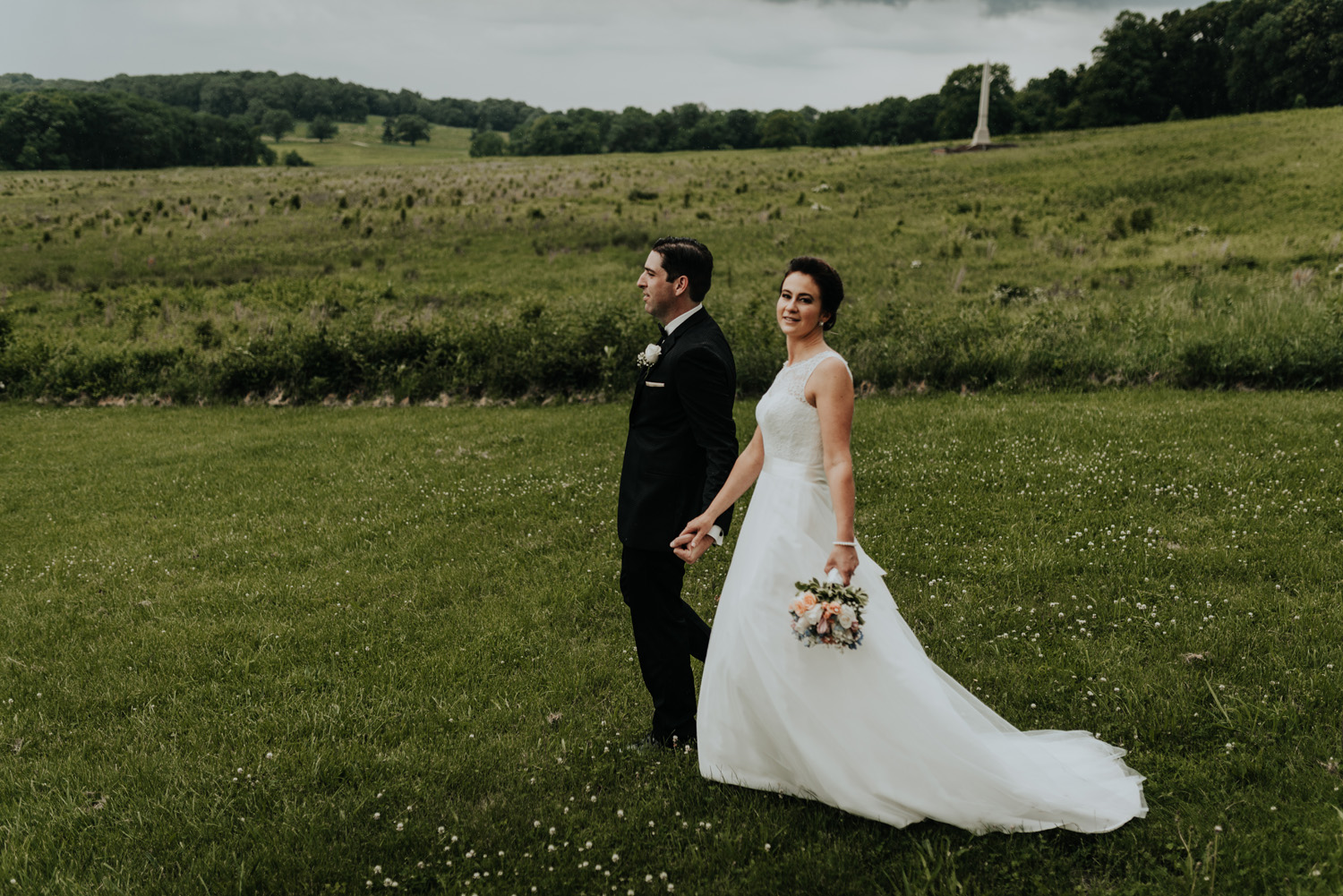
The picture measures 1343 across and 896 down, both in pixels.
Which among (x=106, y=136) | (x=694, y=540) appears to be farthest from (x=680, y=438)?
(x=106, y=136)

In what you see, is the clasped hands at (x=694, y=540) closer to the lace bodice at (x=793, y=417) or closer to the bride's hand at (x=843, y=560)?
the bride's hand at (x=843, y=560)

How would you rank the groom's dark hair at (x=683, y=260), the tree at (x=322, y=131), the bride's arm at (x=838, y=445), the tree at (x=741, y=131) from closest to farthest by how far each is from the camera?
1. the bride's arm at (x=838, y=445)
2. the groom's dark hair at (x=683, y=260)
3. the tree at (x=741, y=131)
4. the tree at (x=322, y=131)

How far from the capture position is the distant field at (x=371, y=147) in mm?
93875

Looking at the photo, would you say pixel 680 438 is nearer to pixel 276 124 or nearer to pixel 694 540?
pixel 694 540

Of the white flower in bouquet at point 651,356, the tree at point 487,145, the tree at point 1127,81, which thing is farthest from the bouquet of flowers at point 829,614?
the tree at point 487,145

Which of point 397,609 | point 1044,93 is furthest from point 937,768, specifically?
point 1044,93

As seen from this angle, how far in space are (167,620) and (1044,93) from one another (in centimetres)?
11049

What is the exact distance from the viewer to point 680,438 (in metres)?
4.96

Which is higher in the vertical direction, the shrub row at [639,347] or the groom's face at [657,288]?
the groom's face at [657,288]

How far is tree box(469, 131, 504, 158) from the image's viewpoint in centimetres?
11805

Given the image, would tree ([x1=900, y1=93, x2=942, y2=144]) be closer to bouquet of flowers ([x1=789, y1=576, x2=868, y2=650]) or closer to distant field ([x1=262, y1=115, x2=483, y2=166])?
distant field ([x1=262, y1=115, x2=483, y2=166])

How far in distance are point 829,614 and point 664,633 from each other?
4.86 feet

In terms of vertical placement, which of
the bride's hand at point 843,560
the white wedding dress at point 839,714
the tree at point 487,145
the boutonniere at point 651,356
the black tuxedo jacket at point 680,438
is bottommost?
the white wedding dress at point 839,714

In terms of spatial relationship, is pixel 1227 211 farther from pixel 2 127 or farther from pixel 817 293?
pixel 2 127
